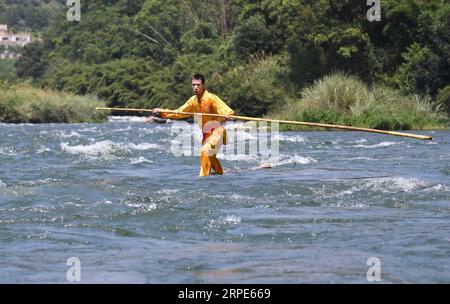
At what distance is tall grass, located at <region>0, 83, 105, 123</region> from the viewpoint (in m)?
57.8

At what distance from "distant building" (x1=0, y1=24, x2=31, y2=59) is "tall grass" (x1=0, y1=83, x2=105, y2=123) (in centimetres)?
11097

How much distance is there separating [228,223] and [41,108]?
47612 millimetres

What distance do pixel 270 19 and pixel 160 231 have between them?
55226 millimetres

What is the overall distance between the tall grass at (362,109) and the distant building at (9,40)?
132m

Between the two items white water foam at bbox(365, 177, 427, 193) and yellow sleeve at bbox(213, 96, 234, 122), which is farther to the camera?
yellow sleeve at bbox(213, 96, 234, 122)

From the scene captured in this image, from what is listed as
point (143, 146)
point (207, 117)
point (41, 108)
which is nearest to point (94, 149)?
point (143, 146)

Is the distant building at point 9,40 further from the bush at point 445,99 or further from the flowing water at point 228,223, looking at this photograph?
the flowing water at point 228,223

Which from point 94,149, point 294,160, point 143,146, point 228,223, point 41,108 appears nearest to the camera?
point 228,223

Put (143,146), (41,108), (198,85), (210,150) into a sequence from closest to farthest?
(198,85) → (210,150) → (143,146) → (41,108)

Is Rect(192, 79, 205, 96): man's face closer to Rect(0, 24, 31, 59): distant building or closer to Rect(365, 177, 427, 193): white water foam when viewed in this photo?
Rect(365, 177, 427, 193): white water foam

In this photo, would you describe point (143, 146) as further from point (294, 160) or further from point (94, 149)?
point (294, 160)

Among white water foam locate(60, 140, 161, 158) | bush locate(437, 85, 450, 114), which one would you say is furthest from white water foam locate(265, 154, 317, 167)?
bush locate(437, 85, 450, 114)

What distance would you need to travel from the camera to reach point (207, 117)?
57.8 ft

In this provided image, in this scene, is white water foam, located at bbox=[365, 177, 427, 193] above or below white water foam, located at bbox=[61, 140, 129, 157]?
above
